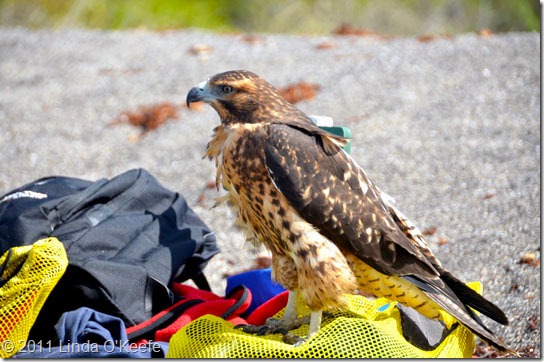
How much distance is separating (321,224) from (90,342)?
1005 mm

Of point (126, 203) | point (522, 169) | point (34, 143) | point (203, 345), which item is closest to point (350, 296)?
point (203, 345)

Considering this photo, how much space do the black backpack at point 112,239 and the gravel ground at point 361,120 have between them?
76cm

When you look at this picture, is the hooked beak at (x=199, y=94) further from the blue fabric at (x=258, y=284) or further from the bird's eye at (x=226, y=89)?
the blue fabric at (x=258, y=284)

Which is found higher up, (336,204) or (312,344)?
(336,204)

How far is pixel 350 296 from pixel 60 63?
5497 mm

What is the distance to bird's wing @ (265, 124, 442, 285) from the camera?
279 cm

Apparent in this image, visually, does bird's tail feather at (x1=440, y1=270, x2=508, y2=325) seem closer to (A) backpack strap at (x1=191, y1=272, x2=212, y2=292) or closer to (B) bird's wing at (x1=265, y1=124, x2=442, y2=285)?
(B) bird's wing at (x1=265, y1=124, x2=442, y2=285)

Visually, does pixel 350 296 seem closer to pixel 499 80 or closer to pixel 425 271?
pixel 425 271

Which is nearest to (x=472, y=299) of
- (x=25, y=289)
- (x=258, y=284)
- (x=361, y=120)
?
(x=258, y=284)

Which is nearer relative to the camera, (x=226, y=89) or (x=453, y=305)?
(x=453, y=305)

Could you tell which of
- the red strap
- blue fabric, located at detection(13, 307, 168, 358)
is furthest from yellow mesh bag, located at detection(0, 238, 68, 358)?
the red strap

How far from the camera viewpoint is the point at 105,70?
730 centimetres

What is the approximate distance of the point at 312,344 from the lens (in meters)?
2.50

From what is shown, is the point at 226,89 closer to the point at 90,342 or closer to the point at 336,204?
the point at 336,204
